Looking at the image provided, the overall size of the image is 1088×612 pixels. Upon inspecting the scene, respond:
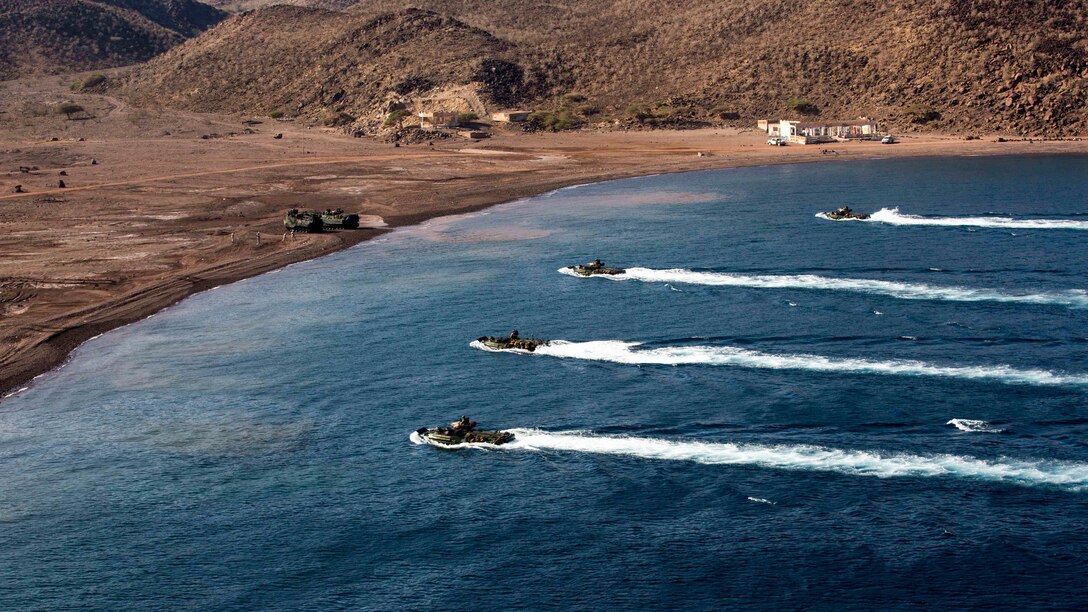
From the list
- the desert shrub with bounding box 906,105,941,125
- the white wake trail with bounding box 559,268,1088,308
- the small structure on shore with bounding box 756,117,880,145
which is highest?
the desert shrub with bounding box 906,105,941,125

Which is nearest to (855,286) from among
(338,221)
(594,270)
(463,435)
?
(594,270)

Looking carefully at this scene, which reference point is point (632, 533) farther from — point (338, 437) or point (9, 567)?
point (9, 567)

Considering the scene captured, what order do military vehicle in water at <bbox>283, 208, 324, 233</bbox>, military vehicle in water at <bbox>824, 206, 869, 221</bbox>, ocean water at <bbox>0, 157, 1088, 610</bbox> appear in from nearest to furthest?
1. ocean water at <bbox>0, 157, 1088, 610</bbox>
2. military vehicle in water at <bbox>824, 206, 869, 221</bbox>
3. military vehicle in water at <bbox>283, 208, 324, 233</bbox>

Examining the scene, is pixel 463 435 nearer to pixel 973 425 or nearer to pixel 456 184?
pixel 973 425

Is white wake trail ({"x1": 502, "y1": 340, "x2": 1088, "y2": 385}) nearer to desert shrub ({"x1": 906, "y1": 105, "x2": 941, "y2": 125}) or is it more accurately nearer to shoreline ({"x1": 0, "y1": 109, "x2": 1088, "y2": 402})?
shoreline ({"x1": 0, "y1": 109, "x2": 1088, "y2": 402})

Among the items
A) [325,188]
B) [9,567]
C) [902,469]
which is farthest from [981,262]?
[325,188]

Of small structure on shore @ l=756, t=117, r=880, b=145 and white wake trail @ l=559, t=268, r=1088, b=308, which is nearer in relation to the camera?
white wake trail @ l=559, t=268, r=1088, b=308

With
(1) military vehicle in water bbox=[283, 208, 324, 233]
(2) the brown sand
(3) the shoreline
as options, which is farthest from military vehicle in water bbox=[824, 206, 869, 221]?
(1) military vehicle in water bbox=[283, 208, 324, 233]
